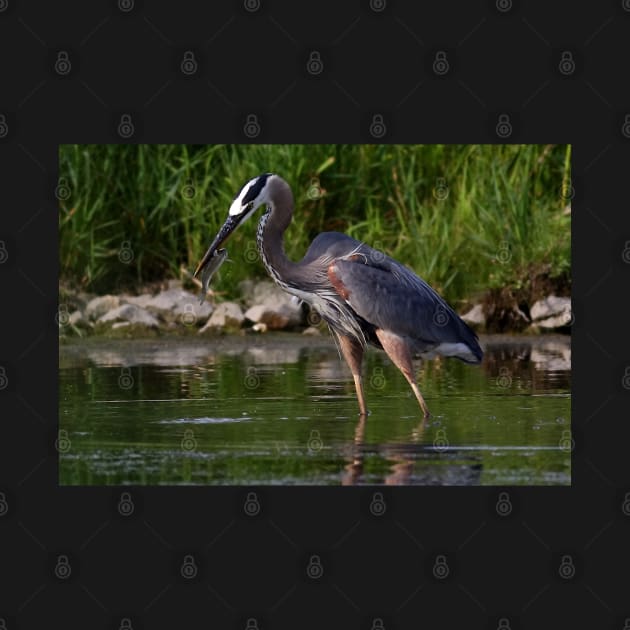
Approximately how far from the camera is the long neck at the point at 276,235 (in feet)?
33.5

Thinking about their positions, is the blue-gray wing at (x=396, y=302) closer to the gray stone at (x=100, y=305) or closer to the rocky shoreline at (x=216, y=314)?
the rocky shoreline at (x=216, y=314)

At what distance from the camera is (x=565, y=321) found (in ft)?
46.6

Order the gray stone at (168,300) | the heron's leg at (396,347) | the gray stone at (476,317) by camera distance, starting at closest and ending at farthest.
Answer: the heron's leg at (396,347), the gray stone at (476,317), the gray stone at (168,300)

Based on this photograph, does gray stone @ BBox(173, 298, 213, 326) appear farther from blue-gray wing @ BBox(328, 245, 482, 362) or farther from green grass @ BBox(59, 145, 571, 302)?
blue-gray wing @ BBox(328, 245, 482, 362)

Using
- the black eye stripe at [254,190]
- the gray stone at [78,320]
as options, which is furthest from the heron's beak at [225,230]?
the gray stone at [78,320]

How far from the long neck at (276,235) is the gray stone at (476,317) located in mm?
4441

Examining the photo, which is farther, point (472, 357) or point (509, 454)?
point (472, 357)

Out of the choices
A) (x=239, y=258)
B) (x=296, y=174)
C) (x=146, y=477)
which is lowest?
(x=146, y=477)

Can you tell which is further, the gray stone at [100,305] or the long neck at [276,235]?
the gray stone at [100,305]

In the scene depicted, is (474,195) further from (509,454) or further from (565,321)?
(509,454)

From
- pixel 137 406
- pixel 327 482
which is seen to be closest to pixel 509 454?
pixel 327 482

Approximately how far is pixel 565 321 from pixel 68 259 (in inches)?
212

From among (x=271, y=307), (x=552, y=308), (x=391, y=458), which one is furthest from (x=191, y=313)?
(x=391, y=458)

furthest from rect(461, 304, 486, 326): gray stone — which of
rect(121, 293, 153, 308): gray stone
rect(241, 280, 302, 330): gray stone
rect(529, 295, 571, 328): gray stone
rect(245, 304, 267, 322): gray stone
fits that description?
rect(121, 293, 153, 308): gray stone
